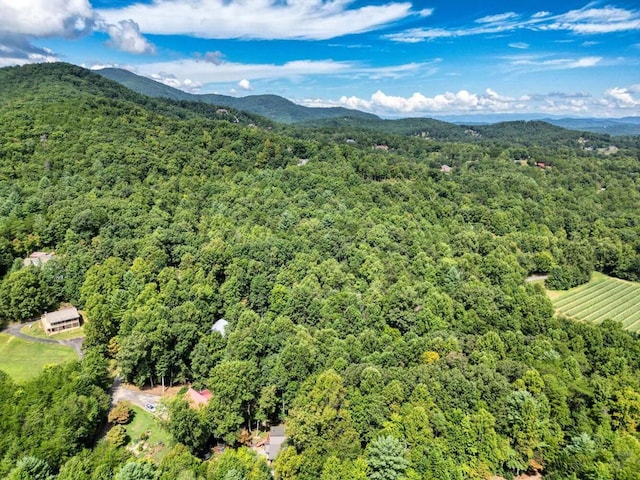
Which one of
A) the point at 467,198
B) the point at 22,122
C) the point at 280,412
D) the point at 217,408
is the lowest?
the point at 280,412

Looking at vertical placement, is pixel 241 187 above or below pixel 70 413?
above

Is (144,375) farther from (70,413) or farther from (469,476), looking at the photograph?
(469,476)

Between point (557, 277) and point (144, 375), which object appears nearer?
point (144, 375)

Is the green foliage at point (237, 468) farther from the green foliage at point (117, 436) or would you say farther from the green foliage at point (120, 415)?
the green foliage at point (120, 415)

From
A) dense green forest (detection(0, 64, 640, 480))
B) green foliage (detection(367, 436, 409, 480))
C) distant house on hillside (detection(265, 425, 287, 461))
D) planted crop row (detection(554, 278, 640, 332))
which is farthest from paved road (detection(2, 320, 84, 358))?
planted crop row (detection(554, 278, 640, 332))

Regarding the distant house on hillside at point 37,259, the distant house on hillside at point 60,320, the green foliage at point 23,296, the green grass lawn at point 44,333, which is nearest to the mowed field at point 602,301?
the green grass lawn at point 44,333

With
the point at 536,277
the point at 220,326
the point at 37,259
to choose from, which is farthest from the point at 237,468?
the point at 536,277

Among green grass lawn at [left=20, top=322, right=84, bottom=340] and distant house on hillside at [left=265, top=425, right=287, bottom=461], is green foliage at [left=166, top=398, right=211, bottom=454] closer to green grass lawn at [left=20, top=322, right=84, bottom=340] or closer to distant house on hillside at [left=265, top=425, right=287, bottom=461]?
distant house on hillside at [left=265, top=425, right=287, bottom=461]

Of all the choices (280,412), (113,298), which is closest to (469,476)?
(280,412)
